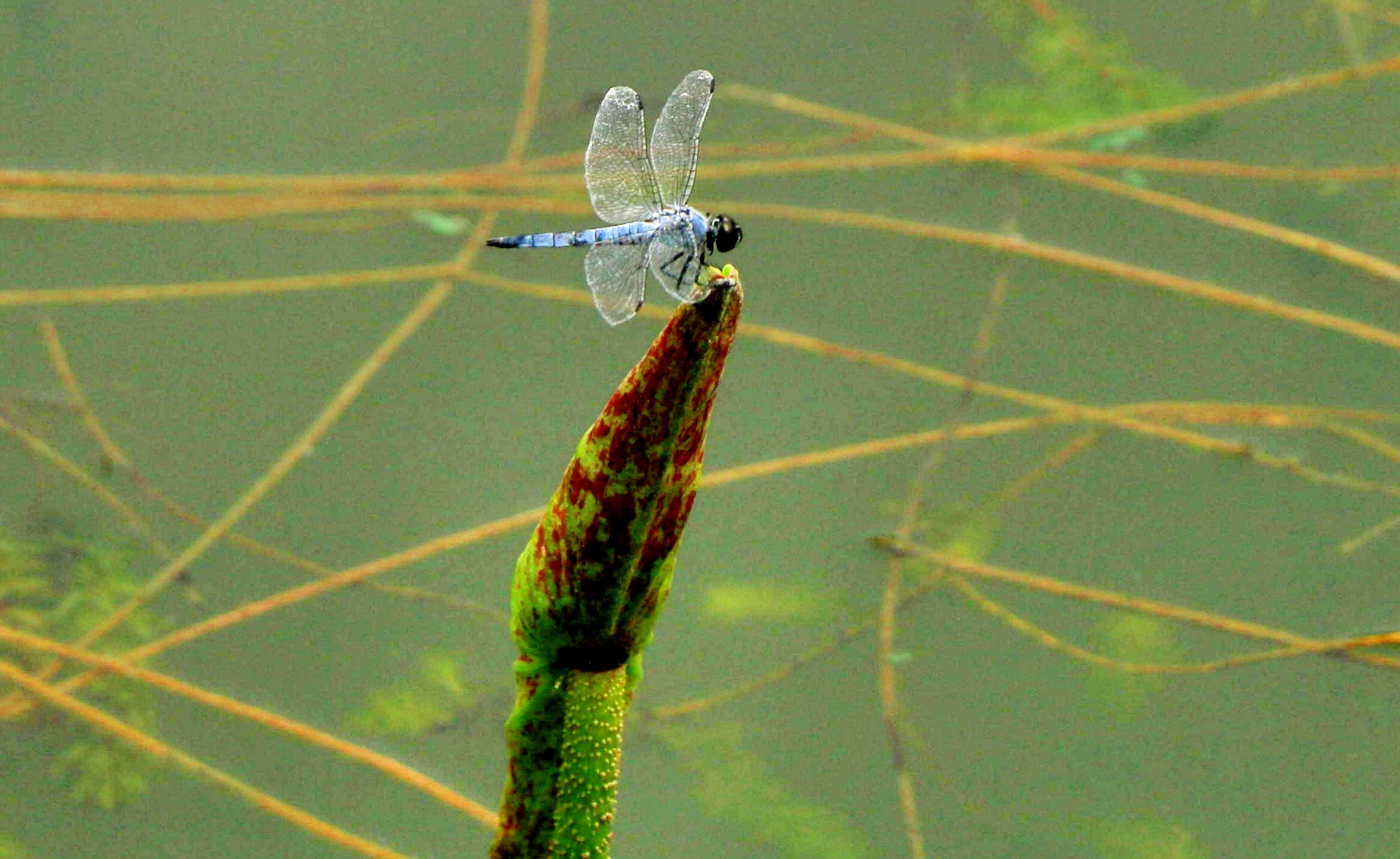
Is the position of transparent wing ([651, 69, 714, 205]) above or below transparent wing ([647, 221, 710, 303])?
above

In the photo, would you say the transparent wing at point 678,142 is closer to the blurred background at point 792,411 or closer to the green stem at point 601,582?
the green stem at point 601,582

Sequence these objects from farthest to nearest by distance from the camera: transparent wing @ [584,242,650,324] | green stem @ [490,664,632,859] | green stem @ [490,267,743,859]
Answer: transparent wing @ [584,242,650,324], green stem @ [490,664,632,859], green stem @ [490,267,743,859]

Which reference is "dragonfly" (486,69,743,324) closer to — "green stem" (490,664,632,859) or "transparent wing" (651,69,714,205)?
"transparent wing" (651,69,714,205)

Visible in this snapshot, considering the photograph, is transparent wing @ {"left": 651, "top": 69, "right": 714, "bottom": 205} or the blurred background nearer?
transparent wing @ {"left": 651, "top": 69, "right": 714, "bottom": 205}

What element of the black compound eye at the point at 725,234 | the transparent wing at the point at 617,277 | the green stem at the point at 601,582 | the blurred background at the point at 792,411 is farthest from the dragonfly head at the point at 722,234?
the blurred background at the point at 792,411

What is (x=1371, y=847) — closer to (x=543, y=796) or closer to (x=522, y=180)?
(x=543, y=796)

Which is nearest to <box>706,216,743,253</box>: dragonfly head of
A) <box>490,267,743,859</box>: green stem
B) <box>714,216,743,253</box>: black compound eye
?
<box>714,216,743,253</box>: black compound eye

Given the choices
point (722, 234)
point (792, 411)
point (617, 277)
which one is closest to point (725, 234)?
point (722, 234)
